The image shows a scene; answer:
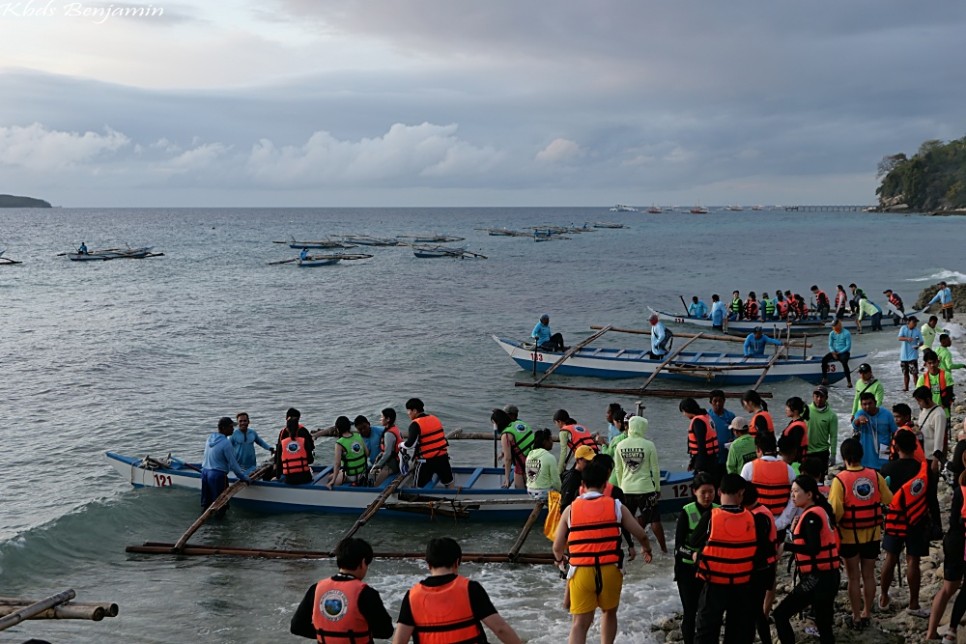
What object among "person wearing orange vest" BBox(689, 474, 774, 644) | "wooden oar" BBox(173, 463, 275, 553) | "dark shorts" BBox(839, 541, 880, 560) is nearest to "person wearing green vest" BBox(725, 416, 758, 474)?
"dark shorts" BBox(839, 541, 880, 560)

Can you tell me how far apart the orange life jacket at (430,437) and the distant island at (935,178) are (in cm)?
17622

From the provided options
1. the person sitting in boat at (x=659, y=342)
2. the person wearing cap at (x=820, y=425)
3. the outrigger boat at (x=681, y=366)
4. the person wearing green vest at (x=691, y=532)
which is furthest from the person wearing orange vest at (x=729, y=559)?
the person sitting in boat at (x=659, y=342)

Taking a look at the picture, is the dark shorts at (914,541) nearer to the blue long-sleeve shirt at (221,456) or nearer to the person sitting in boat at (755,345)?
the blue long-sleeve shirt at (221,456)

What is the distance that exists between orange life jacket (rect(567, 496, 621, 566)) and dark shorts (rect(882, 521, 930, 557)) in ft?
10.7

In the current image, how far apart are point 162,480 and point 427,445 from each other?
5.34 m

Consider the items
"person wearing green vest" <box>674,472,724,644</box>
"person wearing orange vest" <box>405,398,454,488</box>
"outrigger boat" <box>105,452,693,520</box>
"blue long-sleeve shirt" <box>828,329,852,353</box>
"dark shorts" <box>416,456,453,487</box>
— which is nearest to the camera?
"person wearing green vest" <box>674,472,724,644</box>

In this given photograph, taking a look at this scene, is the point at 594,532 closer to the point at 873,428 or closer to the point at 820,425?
the point at 873,428

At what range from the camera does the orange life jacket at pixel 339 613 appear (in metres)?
5.04

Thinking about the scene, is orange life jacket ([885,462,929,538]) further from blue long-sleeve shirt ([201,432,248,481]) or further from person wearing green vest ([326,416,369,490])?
blue long-sleeve shirt ([201,432,248,481])

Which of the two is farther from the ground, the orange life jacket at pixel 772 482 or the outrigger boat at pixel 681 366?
the orange life jacket at pixel 772 482

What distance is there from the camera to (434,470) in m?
13.0

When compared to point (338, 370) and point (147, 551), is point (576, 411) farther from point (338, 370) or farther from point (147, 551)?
point (147, 551)

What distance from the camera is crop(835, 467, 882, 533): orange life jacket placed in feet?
23.4

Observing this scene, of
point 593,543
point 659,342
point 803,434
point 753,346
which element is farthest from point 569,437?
point 753,346
